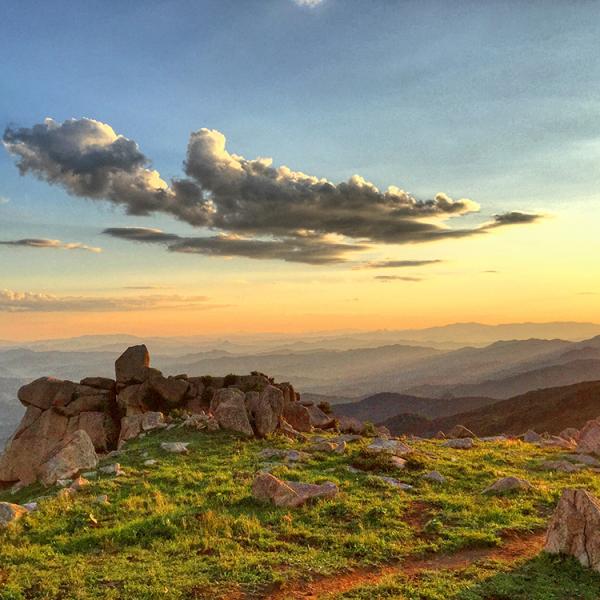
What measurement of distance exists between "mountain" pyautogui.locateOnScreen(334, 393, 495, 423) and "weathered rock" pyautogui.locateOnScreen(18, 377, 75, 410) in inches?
4437

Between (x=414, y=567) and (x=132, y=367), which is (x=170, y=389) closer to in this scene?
(x=132, y=367)

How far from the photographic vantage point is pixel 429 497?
71.2ft

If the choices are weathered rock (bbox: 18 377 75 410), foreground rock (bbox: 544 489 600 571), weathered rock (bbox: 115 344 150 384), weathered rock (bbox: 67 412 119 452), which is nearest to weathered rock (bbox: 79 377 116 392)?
weathered rock (bbox: 115 344 150 384)

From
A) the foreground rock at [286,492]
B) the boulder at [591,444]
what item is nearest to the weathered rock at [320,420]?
the boulder at [591,444]

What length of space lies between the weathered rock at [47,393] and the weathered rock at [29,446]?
169 cm

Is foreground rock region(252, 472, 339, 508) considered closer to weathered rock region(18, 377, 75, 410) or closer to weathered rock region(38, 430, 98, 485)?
weathered rock region(38, 430, 98, 485)

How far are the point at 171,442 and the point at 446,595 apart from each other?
23.2 metres

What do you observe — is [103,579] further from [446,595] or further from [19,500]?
[19,500]

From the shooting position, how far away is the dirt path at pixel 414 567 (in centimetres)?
1284

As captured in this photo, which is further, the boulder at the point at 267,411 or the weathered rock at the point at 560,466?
the boulder at the point at 267,411

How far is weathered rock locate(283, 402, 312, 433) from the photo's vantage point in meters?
42.9

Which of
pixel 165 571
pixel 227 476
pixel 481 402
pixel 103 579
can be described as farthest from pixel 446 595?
pixel 481 402

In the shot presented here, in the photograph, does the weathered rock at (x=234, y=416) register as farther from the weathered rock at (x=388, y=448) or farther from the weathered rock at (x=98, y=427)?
the weathered rock at (x=98, y=427)

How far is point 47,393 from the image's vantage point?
4838 centimetres
